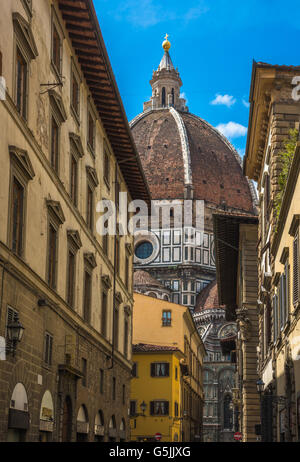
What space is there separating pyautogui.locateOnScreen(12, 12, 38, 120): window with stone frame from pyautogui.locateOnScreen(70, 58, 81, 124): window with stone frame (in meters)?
5.55

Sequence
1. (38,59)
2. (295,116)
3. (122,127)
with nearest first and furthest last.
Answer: (38,59) < (295,116) < (122,127)

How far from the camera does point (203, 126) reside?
144m

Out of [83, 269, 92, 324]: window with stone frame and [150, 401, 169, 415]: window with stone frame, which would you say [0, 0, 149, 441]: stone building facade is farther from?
[150, 401, 169, 415]: window with stone frame

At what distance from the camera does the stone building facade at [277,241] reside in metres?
19.9

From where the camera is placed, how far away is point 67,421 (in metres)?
23.1

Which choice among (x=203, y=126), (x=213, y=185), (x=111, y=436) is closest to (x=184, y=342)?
(x=111, y=436)

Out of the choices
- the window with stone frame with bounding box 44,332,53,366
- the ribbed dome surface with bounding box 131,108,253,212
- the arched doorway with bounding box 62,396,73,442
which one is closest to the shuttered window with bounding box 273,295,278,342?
the arched doorway with bounding box 62,396,73,442

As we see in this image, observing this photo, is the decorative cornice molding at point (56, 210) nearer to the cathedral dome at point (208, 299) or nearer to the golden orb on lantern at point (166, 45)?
the cathedral dome at point (208, 299)

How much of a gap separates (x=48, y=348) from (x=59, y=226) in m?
3.34

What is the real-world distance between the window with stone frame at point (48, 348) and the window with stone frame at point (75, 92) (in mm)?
7071

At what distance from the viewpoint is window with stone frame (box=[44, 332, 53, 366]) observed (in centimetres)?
2004

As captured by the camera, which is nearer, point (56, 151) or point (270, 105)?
point (56, 151)
